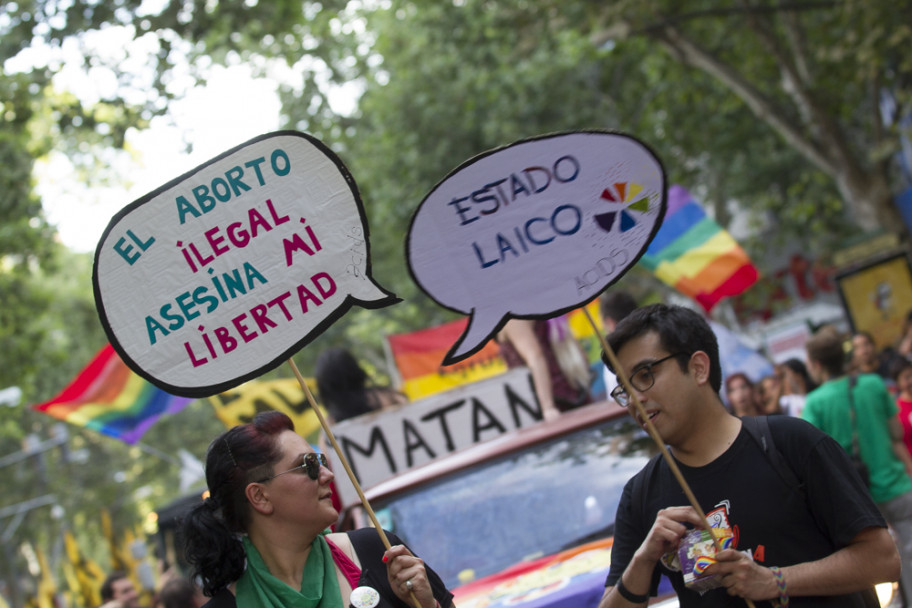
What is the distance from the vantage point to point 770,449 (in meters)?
2.84

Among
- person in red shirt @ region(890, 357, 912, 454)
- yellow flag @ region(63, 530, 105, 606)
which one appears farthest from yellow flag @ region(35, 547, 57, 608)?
person in red shirt @ region(890, 357, 912, 454)

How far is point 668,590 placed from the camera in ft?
13.0

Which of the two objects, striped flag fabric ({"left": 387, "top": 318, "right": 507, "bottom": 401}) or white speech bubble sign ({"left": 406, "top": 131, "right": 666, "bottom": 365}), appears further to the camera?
striped flag fabric ({"left": 387, "top": 318, "right": 507, "bottom": 401})

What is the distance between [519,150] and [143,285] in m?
1.15

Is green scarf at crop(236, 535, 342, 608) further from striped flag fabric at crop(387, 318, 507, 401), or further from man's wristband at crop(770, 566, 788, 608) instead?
striped flag fabric at crop(387, 318, 507, 401)

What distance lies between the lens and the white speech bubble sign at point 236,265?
3.07 metres

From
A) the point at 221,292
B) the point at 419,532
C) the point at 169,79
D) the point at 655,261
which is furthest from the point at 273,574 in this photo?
the point at 169,79

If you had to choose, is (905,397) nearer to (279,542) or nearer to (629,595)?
(629,595)

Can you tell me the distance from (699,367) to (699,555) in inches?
21.3

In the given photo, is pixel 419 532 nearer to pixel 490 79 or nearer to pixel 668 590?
pixel 668 590

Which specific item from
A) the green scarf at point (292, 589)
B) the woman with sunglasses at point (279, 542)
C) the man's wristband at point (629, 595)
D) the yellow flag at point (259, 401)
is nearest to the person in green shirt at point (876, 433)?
the man's wristband at point (629, 595)

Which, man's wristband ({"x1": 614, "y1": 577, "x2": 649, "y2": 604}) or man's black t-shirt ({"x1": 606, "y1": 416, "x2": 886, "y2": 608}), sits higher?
man's black t-shirt ({"x1": 606, "y1": 416, "x2": 886, "y2": 608})

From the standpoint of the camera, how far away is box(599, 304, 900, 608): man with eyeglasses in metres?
2.73

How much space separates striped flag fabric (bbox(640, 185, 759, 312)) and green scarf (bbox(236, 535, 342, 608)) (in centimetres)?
693
